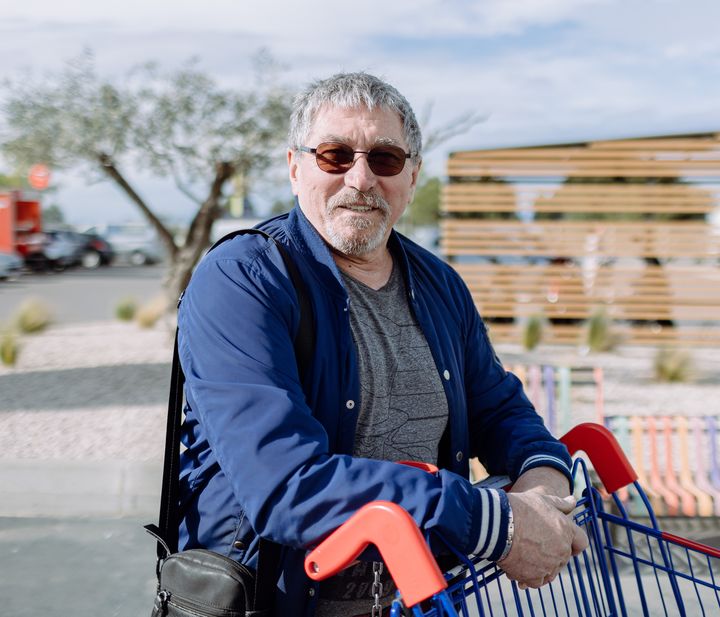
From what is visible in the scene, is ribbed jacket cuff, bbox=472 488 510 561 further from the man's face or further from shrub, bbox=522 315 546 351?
shrub, bbox=522 315 546 351

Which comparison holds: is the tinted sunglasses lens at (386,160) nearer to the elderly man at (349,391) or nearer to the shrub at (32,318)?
the elderly man at (349,391)

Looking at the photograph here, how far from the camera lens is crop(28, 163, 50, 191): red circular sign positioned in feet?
45.6

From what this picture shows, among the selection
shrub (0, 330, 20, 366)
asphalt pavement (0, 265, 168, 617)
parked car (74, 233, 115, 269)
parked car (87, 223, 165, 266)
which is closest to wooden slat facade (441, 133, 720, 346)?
shrub (0, 330, 20, 366)

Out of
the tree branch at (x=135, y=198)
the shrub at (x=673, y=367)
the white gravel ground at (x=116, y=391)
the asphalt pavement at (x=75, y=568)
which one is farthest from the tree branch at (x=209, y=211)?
the asphalt pavement at (x=75, y=568)

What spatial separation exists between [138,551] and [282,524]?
12.5 ft

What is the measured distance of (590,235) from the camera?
1541 centimetres

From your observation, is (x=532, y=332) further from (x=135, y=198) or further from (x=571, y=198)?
(x=135, y=198)

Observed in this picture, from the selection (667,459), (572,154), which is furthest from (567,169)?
(667,459)

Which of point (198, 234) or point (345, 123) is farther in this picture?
point (198, 234)

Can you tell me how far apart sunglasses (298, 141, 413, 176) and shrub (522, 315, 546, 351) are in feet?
40.1

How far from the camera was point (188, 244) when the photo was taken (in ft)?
47.3

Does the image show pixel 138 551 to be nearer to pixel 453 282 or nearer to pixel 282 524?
pixel 453 282

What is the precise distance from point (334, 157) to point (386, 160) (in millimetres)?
119

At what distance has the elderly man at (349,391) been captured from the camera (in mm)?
1622
